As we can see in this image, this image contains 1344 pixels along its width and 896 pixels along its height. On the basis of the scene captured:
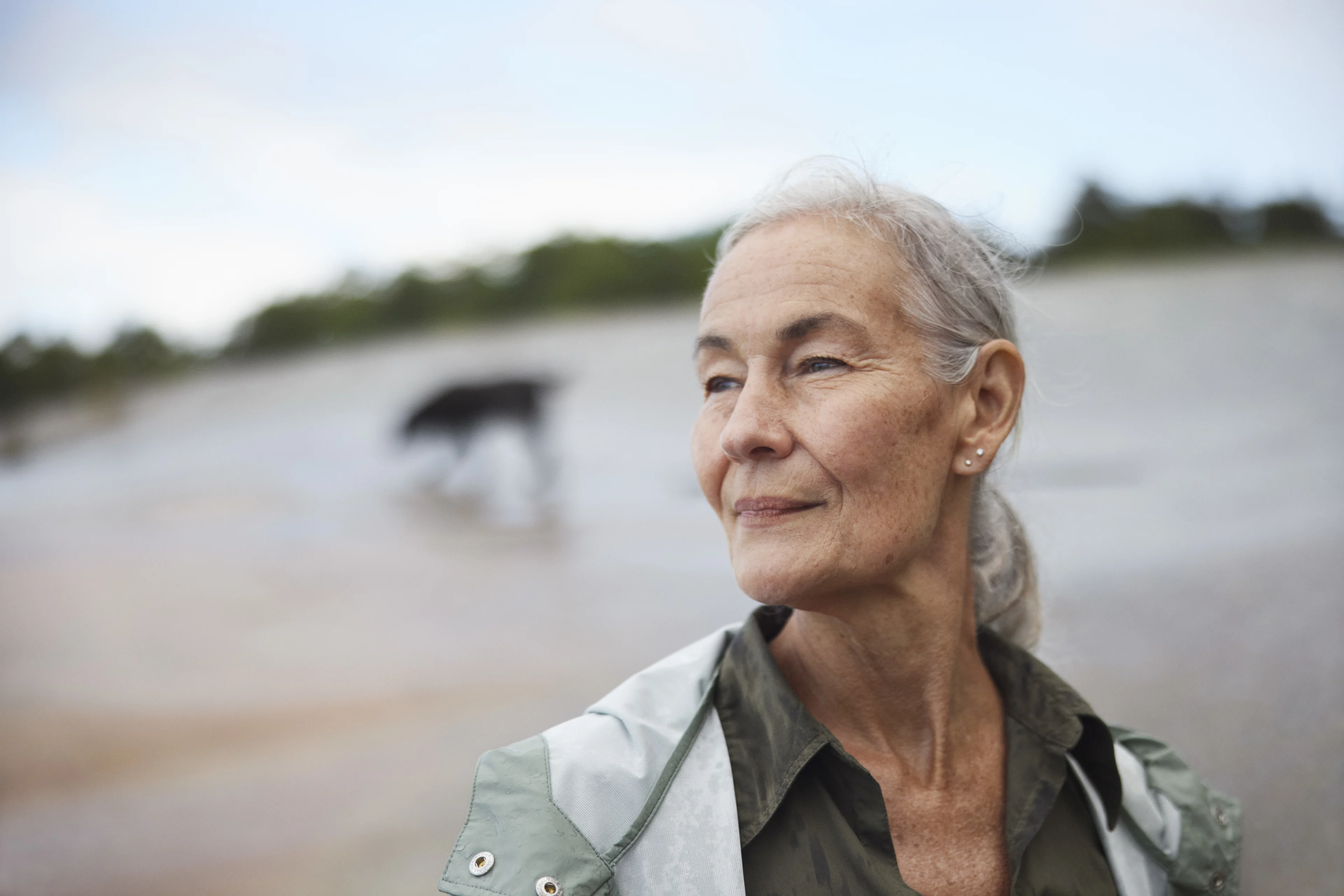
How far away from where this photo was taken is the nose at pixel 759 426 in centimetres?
119

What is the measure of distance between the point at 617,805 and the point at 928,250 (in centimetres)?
92

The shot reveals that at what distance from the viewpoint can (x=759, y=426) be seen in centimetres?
119

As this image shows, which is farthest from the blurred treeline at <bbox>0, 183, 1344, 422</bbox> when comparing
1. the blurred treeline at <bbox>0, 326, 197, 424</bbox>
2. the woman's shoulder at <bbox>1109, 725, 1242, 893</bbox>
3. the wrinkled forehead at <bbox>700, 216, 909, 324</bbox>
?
the wrinkled forehead at <bbox>700, 216, 909, 324</bbox>

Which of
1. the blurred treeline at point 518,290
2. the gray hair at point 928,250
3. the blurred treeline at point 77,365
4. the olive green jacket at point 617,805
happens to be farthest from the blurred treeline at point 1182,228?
the blurred treeline at point 77,365

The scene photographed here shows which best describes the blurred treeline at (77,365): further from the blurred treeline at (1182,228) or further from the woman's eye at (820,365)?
the blurred treeline at (1182,228)

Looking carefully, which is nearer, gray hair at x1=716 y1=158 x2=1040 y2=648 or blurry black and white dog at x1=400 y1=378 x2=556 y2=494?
gray hair at x1=716 y1=158 x2=1040 y2=648

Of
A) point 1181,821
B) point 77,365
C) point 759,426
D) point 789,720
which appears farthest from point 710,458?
point 77,365

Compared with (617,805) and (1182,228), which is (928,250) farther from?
(1182,228)

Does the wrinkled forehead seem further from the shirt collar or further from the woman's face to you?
the shirt collar

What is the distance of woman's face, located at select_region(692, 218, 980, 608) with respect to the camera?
1.18 metres

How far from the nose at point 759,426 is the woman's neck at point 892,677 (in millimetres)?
264

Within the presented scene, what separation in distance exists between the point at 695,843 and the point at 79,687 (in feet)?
13.3

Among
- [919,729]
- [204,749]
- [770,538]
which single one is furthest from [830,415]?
[204,749]

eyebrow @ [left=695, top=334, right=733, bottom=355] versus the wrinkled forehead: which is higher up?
the wrinkled forehead
